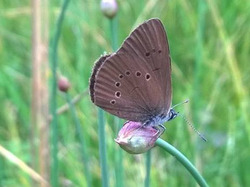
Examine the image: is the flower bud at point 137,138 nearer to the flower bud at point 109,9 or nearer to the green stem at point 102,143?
the green stem at point 102,143

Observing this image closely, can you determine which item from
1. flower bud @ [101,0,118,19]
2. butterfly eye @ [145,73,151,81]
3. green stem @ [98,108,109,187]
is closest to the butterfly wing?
butterfly eye @ [145,73,151,81]

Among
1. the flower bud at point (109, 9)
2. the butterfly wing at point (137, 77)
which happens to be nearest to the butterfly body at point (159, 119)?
the butterfly wing at point (137, 77)

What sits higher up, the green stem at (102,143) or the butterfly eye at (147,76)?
the butterfly eye at (147,76)

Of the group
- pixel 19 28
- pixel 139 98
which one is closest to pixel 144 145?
pixel 139 98

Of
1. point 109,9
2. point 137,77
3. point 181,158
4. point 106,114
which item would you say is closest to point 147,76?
point 137,77

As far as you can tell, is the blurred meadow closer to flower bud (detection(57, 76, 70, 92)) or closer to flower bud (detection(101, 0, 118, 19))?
flower bud (detection(57, 76, 70, 92))

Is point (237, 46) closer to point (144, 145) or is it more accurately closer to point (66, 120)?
point (66, 120)

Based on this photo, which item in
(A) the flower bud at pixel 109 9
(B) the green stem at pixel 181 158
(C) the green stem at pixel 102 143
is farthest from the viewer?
(A) the flower bud at pixel 109 9
